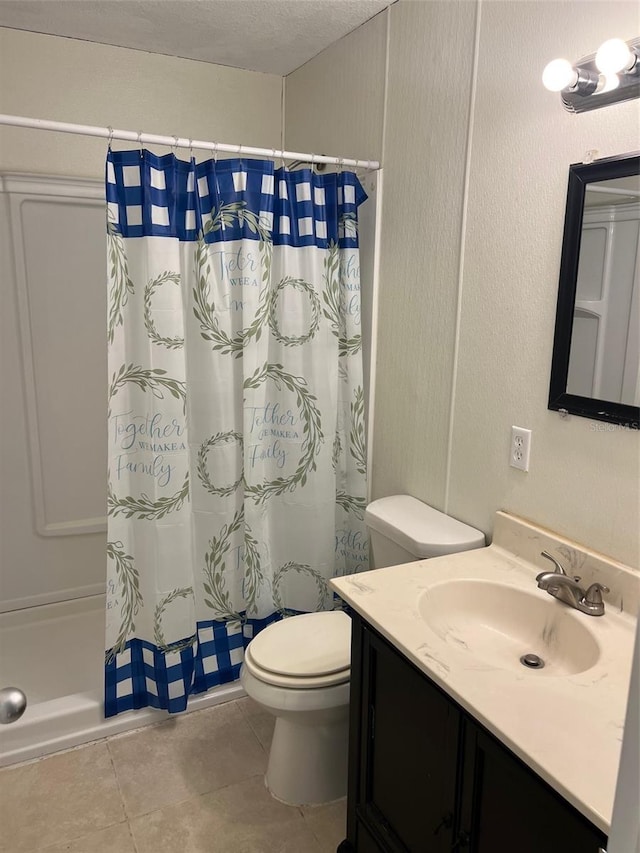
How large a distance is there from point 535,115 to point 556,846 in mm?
1601

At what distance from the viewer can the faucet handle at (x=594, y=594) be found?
4.93 ft

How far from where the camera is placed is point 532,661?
59.0 inches

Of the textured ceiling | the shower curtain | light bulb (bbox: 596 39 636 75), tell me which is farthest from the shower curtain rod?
light bulb (bbox: 596 39 636 75)

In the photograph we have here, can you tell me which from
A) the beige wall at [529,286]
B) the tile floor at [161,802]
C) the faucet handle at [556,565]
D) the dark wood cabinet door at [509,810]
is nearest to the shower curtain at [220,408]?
the tile floor at [161,802]

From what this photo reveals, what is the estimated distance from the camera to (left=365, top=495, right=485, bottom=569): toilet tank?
1.89 metres

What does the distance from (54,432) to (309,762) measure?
1.72 meters

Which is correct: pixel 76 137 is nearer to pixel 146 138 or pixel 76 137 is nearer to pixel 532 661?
pixel 146 138

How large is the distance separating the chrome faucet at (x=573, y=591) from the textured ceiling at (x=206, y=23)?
6.18ft

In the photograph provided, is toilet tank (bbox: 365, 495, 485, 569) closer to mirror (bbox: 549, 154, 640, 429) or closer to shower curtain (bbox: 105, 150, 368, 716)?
shower curtain (bbox: 105, 150, 368, 716)

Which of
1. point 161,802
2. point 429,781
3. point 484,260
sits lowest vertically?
point 161,802

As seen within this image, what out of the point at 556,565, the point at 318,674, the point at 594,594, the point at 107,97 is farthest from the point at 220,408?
the point at 107,97

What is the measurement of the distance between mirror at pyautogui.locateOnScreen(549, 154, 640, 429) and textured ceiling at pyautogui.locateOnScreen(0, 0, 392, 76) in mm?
1153

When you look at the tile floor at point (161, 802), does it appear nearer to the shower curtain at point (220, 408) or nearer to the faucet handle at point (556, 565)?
the shower curtain at point (220, 408)

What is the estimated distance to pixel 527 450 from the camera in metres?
1.76
